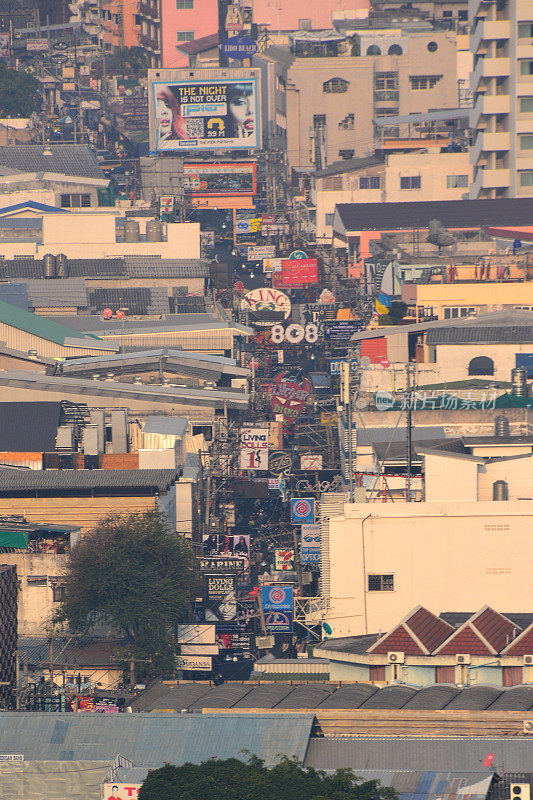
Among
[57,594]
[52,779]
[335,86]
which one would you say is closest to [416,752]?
[52,779]

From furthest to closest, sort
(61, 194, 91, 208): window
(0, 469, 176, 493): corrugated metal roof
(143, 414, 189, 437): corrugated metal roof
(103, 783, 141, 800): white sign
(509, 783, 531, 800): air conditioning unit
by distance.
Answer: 1. (61, 194, 91, 208): window
2. (143, 414, 189, 437): corrugated metal roof
3. (0, 469, 176, 493): corrugated metal roof
4. (103, 783, 141, 800): white sign
5. (509, 783, 531, 800): air conditioning unit

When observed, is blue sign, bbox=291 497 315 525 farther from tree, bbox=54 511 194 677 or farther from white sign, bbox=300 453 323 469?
white sign, bbox=300 453 323 469

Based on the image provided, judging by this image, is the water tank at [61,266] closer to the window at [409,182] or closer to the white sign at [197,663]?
the window at [409,182]

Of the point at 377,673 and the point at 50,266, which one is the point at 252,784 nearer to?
the point at 377,673

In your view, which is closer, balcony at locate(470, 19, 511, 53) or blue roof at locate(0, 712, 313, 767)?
blue roof at locate(0, 712, 313, 767)

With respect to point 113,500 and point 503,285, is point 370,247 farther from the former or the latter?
point 113,500

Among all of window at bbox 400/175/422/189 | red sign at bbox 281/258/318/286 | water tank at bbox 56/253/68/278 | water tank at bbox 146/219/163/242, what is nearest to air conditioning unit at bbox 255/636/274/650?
water tank at bbox 56/253/68/278
